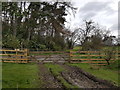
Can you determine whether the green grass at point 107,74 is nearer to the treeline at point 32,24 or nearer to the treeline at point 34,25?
the treeline at point 34,25

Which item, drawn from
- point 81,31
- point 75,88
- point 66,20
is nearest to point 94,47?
point 66,20

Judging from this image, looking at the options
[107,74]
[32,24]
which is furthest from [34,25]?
[107,74]

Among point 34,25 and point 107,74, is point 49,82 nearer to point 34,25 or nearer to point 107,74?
point 107,74

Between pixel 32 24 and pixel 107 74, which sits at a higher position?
pixel 32 24

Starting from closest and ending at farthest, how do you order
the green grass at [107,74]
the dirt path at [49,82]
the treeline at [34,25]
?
the dirt path at [49,82], the green grass at [107,74], the treeline at [34,25]

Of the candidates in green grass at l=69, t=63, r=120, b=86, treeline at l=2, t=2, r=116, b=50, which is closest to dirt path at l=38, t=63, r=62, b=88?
green grass at l=69, t=63, r=120, b=86

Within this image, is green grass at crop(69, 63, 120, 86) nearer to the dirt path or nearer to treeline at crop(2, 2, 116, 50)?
the dirt path

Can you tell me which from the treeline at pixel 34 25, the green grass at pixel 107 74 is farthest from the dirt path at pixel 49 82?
the treeline at pixel 34 25

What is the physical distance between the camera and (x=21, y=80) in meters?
6.60

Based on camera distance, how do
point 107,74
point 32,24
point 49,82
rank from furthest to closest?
point 32,24
point 107,74
point 49,82

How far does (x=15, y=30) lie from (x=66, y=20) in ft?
35.1

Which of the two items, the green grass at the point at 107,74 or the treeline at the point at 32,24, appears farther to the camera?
the treeline at the point at 32,24

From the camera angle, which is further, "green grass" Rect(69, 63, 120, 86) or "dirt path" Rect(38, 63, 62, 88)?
"green grass" Rect(69, 63, 120, 86)

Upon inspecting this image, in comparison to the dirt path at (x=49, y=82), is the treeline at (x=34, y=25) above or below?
above
